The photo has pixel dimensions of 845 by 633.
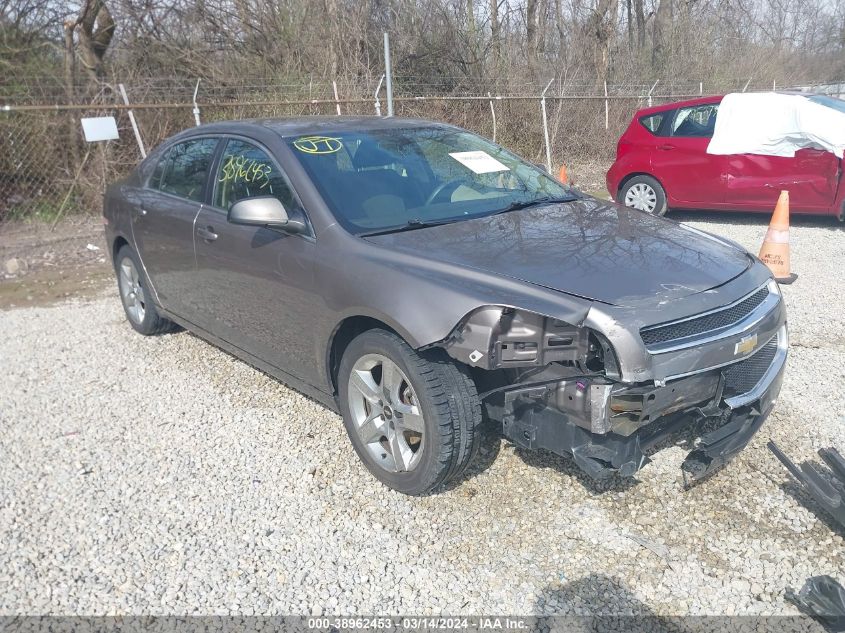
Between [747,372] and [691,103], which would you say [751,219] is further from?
[747,372]

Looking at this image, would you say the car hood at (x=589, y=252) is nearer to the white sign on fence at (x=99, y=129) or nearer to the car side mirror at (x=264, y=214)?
the car side mirror at (x=264, y=214)

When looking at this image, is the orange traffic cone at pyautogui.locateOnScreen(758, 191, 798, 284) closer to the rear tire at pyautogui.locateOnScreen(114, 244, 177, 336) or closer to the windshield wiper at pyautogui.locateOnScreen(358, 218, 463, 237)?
Answer: the windshield wiper at pyautogui.locateOnScreen(358, 218, 463, 237)

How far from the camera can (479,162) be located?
4176mm

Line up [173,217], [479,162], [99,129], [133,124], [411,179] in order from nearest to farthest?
[411,179] < [479,162] < [173,217] < [99,129] < [133,124]

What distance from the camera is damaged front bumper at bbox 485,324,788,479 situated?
2637mm

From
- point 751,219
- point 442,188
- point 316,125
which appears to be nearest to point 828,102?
point 751,219

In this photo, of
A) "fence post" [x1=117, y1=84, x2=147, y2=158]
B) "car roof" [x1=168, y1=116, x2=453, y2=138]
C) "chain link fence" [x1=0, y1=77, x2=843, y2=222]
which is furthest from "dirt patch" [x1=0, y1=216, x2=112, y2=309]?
"car roof" [x1=168, y1=116, x2=453, y2=138]

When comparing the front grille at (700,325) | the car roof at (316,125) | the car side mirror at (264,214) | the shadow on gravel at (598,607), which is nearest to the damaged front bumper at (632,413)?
the front grille at (700,325)

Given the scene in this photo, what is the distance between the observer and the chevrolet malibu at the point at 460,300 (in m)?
2.68

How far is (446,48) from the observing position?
16766mm

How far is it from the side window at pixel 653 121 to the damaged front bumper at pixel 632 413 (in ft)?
23.0

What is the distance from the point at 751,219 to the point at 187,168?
25.9 feet

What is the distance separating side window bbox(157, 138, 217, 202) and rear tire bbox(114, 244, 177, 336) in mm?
747

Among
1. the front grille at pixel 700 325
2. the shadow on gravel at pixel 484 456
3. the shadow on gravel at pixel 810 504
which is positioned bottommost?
the shadow on gravel at pixel 810 504
